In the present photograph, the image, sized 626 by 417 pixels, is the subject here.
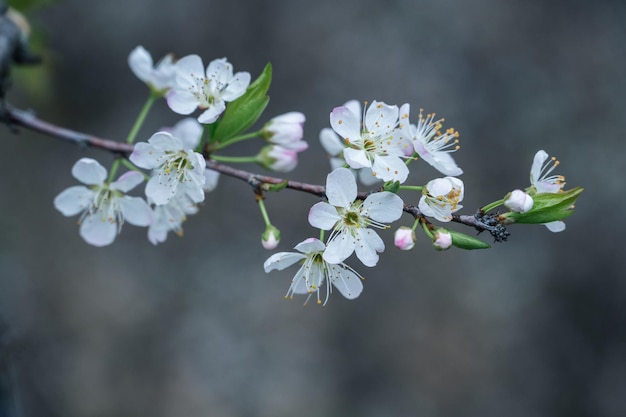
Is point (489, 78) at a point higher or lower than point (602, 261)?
higher

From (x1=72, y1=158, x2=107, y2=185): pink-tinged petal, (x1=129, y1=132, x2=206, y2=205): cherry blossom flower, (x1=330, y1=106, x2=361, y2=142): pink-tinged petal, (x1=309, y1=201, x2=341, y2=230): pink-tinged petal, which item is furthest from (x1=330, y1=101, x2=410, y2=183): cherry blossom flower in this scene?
(x1=72, y1=158, x2=107, y2=185): pink-tinged petal

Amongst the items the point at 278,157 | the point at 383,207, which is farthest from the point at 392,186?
the point at 278,157

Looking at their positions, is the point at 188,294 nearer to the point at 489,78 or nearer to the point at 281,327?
the point at 281,327

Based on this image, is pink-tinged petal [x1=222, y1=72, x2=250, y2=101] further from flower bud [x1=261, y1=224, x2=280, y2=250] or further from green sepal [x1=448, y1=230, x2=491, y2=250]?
green sepal [x1=448, y1=230, x2=491, y2=250]

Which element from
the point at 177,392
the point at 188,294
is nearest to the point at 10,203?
the point at 188,294

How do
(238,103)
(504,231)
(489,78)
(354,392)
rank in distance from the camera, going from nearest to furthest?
(504,231) → (238,103) → (354,392) → (489,78)

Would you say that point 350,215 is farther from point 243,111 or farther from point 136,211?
point 136,211

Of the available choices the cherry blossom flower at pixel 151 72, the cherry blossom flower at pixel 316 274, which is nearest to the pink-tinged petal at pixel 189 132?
the cherry blossom flower at pixel 151 72
